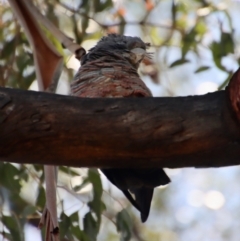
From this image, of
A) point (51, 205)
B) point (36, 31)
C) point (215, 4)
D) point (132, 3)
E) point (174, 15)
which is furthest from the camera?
point (132, 3)

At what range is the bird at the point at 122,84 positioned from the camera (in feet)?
6.56

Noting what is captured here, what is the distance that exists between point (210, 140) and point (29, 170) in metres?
1.32

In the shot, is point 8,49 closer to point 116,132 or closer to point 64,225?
point 64,225

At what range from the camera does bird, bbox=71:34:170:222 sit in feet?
6.56

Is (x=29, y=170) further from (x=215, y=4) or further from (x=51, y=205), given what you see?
→ (x=215, y=4)

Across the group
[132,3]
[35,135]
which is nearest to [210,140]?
[35,135]

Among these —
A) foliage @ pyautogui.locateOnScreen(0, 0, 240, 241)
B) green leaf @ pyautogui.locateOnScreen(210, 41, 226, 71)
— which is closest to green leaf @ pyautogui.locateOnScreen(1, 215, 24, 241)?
foliage @ pyautogui.locateOnScreen(0, 0, 240, 241)

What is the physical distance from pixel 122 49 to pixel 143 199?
0.73 meters

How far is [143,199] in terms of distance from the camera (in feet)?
6.99

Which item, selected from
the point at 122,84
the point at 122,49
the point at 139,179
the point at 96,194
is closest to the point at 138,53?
the point at 122,49

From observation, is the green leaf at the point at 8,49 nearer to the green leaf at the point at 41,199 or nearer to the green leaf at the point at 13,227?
the green leaf at the point at 41,199

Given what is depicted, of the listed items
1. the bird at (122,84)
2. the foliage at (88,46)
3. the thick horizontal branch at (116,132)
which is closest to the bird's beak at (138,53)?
the bird at (122,84)

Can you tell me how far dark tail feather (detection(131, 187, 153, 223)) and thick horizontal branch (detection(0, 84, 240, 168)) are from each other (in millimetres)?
430

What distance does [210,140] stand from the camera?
1674mm
